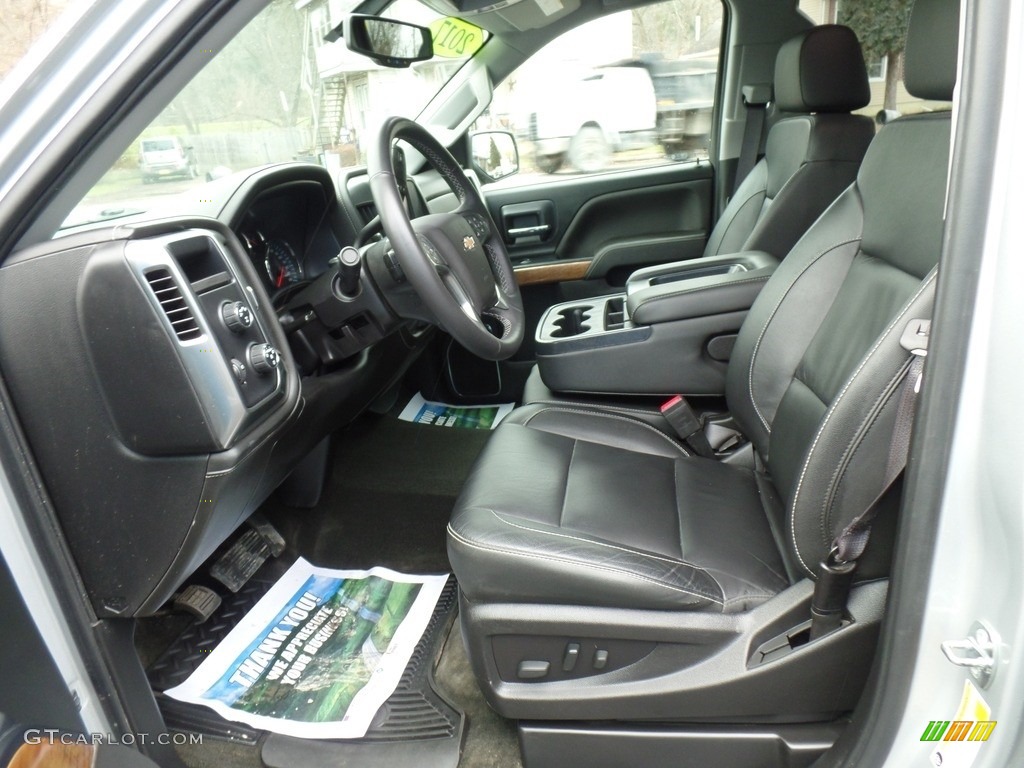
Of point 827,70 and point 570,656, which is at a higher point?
point 827,70

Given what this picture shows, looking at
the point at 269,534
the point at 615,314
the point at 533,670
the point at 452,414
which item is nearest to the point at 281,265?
the point at 269,534

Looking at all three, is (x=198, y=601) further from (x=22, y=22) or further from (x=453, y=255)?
(x=22, y=22)

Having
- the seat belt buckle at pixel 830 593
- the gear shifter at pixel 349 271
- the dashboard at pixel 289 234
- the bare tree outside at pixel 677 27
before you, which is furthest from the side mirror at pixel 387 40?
the seat belt buckle at pixel 830 593

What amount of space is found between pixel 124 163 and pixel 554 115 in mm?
1767

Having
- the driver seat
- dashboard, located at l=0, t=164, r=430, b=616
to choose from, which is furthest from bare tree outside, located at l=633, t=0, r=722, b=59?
dashboard, located at l=0, t=164, r=430, b=616

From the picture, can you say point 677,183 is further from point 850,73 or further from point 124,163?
point 124,163

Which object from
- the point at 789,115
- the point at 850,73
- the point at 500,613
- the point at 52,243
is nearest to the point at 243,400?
the point at 52,243

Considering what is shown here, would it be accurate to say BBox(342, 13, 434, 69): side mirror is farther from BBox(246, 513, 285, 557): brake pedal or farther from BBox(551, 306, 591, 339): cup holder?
BBox(246, 513, 285, 557): brake pedal

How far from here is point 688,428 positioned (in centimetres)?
160

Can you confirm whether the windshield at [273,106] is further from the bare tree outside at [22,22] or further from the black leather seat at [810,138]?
the black leather seat at [810,138]

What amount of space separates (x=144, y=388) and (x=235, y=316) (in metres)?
0.15

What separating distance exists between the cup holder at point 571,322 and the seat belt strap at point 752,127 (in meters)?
0.92

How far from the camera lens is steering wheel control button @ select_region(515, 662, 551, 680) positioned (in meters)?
1.12

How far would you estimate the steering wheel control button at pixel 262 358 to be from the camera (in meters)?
1.10
